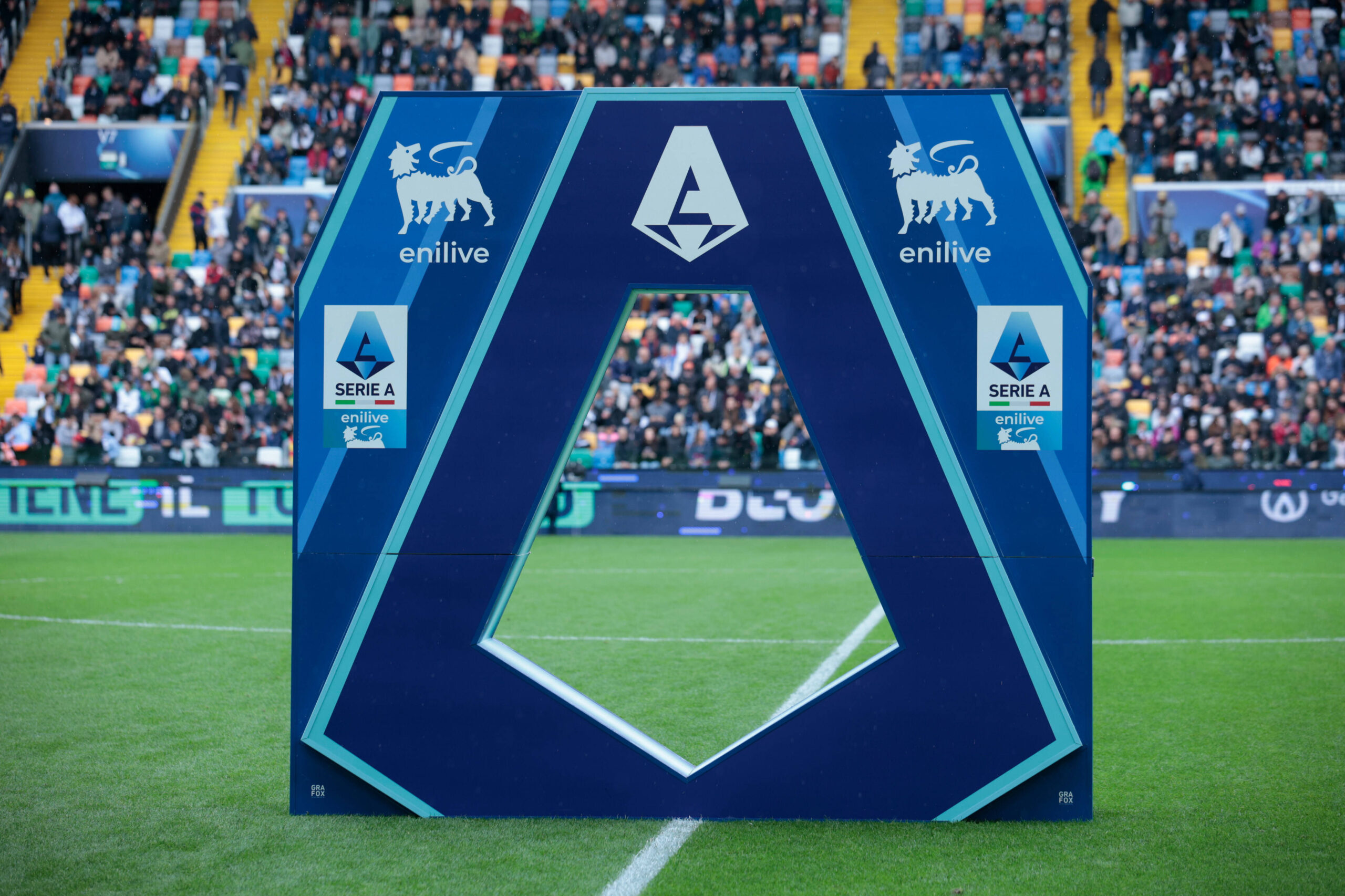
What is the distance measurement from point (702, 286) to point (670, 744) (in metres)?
2.20

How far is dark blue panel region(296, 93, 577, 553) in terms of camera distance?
4.92 meters

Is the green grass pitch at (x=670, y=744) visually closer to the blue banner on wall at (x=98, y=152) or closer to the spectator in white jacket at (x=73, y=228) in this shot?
the spectator in white jacket at (x=73, y=228)

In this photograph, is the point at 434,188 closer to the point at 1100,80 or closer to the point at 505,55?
the point at 1100,80

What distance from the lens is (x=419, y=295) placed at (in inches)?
194

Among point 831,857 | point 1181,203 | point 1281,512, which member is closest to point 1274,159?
point 1181,203

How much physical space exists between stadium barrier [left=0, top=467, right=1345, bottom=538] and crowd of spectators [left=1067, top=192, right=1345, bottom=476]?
367 mm

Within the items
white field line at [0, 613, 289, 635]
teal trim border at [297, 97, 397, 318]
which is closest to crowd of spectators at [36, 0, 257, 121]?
white field line at [0, 613, 289, 635]

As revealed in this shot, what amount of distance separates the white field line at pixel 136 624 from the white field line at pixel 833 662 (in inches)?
158

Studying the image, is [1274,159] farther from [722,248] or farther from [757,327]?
[722,248]

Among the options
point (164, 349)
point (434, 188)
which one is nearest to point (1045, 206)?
point (434, 188)

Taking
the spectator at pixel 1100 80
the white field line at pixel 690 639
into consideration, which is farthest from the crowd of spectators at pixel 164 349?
the spectator at pixel 1100 80

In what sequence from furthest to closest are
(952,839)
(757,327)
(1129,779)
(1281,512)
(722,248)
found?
(757,327) → (1281,512) → (1129,779) → (722,248) → (952,839)

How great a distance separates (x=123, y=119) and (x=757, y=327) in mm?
15304

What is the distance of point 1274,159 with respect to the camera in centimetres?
2416
